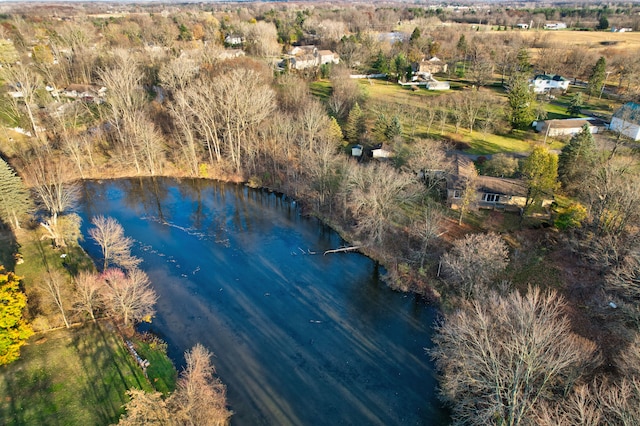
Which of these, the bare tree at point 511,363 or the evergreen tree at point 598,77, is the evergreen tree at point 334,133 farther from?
the evergreen tree at point 598,77

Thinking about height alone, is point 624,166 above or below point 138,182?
above

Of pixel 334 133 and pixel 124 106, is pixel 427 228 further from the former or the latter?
pixel 124 106

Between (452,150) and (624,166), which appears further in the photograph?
(452,150)

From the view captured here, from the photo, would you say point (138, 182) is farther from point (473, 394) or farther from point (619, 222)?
point (619, 222)

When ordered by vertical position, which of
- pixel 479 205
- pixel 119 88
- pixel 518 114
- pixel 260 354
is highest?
pixel 119 88

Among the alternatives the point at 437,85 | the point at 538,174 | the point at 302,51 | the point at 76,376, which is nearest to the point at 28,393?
the point at 76,376

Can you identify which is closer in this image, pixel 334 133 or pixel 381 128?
pixel 334 133

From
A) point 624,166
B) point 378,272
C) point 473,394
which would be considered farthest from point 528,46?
point 473,394

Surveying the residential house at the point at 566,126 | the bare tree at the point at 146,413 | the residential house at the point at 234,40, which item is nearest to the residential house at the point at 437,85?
the residential house at the point at 566,126
